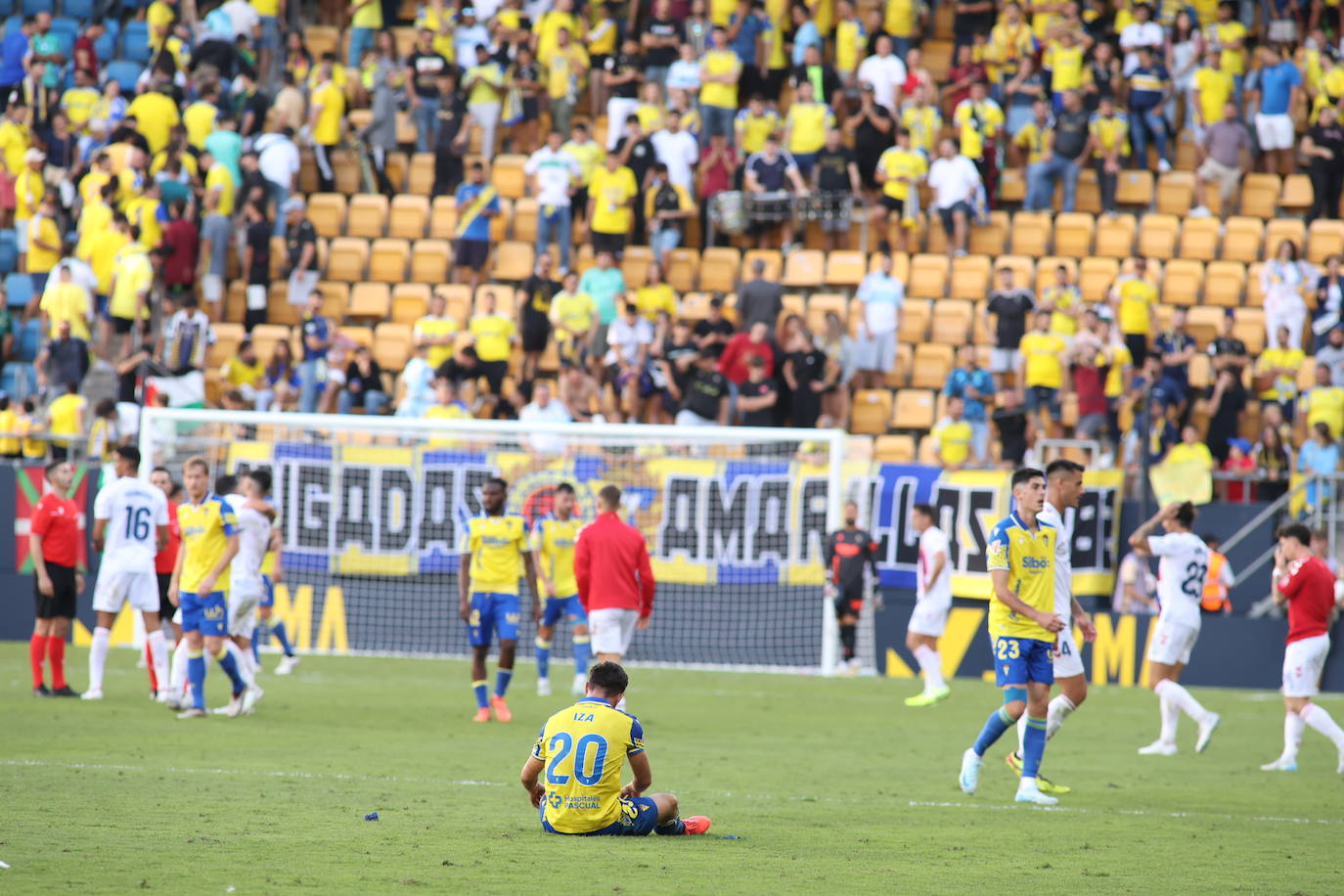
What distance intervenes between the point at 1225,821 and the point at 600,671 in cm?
416

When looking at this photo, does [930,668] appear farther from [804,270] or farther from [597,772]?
[597,772]

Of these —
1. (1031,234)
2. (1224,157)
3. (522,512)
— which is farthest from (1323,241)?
(522,512)

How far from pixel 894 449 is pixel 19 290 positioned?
12.6m

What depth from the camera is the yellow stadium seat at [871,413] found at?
24906 millimetres

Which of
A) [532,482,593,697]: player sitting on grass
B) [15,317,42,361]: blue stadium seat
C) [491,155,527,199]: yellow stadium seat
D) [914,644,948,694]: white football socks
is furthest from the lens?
[491,155,527,199]: yellow stadium seat

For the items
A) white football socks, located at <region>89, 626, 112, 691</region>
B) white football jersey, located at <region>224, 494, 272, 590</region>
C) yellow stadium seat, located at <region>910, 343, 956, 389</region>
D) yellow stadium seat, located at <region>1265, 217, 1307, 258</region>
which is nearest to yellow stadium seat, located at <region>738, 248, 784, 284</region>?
yellow stadium seat, located at <region>910, 343, 956, 389</region>

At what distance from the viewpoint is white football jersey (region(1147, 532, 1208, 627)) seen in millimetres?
14672

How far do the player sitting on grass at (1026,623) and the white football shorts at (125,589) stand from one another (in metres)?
7.96

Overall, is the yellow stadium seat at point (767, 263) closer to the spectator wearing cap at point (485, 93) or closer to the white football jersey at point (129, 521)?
the spectator wearing cap at point (485, 93)

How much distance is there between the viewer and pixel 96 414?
2133 centimetres

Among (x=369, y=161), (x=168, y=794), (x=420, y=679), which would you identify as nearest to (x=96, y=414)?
(x=420, y=679)

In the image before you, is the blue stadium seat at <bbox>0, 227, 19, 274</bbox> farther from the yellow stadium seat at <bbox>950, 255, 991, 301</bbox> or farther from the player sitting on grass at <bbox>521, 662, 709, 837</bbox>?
the player sitting on grass at <bbox>521, 662, 709, 837</bbox>

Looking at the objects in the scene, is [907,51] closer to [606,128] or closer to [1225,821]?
[606,128]

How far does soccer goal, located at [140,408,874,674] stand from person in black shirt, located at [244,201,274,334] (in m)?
4.23
